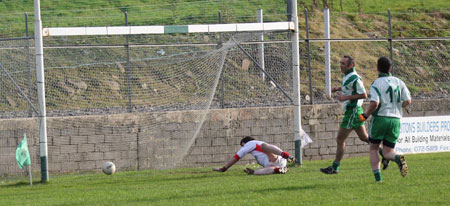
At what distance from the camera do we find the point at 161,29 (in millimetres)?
13688

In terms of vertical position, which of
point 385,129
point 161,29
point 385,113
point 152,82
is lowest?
point 385,129

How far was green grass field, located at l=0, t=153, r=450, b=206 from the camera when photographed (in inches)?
355

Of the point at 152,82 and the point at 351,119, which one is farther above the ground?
the point at 152,82

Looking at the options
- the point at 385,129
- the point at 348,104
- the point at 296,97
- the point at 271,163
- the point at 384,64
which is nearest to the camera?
the point at 385,129

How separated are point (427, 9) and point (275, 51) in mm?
19635

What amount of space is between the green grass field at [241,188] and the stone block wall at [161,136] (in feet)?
1.96

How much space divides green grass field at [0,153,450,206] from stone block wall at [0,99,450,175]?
0.60 metres

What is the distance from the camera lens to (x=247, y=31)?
1457 cm

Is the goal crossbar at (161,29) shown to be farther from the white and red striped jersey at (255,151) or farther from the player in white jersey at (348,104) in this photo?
the player in white jersey at (348,104)

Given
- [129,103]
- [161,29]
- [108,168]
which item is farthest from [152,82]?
[108,168]

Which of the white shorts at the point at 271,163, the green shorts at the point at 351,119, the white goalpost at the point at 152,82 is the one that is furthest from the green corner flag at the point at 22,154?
the green shorts at the point at 351,119

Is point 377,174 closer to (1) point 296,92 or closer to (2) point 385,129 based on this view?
(2) point 385,129

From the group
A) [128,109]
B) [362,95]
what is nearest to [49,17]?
[128,109]

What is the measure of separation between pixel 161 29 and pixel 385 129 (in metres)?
5.17
